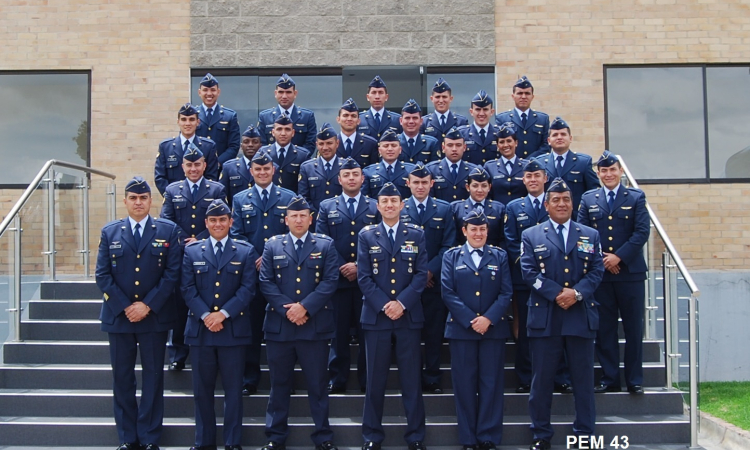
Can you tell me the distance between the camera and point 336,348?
7770 millimetres

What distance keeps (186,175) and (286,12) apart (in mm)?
4695

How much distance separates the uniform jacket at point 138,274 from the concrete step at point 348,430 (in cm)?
97

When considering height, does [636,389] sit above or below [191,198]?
below

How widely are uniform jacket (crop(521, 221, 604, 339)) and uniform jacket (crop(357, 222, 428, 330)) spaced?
914 mm

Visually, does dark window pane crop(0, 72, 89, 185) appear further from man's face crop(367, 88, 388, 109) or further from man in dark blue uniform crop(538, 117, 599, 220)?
man in dark blue uniform crop(538, 117, 599, 220)

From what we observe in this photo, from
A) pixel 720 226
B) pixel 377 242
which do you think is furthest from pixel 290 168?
pixel 720 226

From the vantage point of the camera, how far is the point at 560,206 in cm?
731

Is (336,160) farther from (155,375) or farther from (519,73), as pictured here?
(519,73)

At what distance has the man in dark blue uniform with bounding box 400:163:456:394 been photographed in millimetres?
7766

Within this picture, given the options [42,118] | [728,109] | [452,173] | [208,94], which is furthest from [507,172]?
[42,118]

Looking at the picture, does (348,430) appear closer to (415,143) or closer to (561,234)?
(561,234)

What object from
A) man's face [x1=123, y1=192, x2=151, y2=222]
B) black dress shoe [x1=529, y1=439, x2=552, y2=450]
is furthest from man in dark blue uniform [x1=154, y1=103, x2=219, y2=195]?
black dress shoe [x1=529, y1=439, x2=552, y2=450]

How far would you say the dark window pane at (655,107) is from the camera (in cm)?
1214

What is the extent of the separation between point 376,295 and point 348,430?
1.23m
